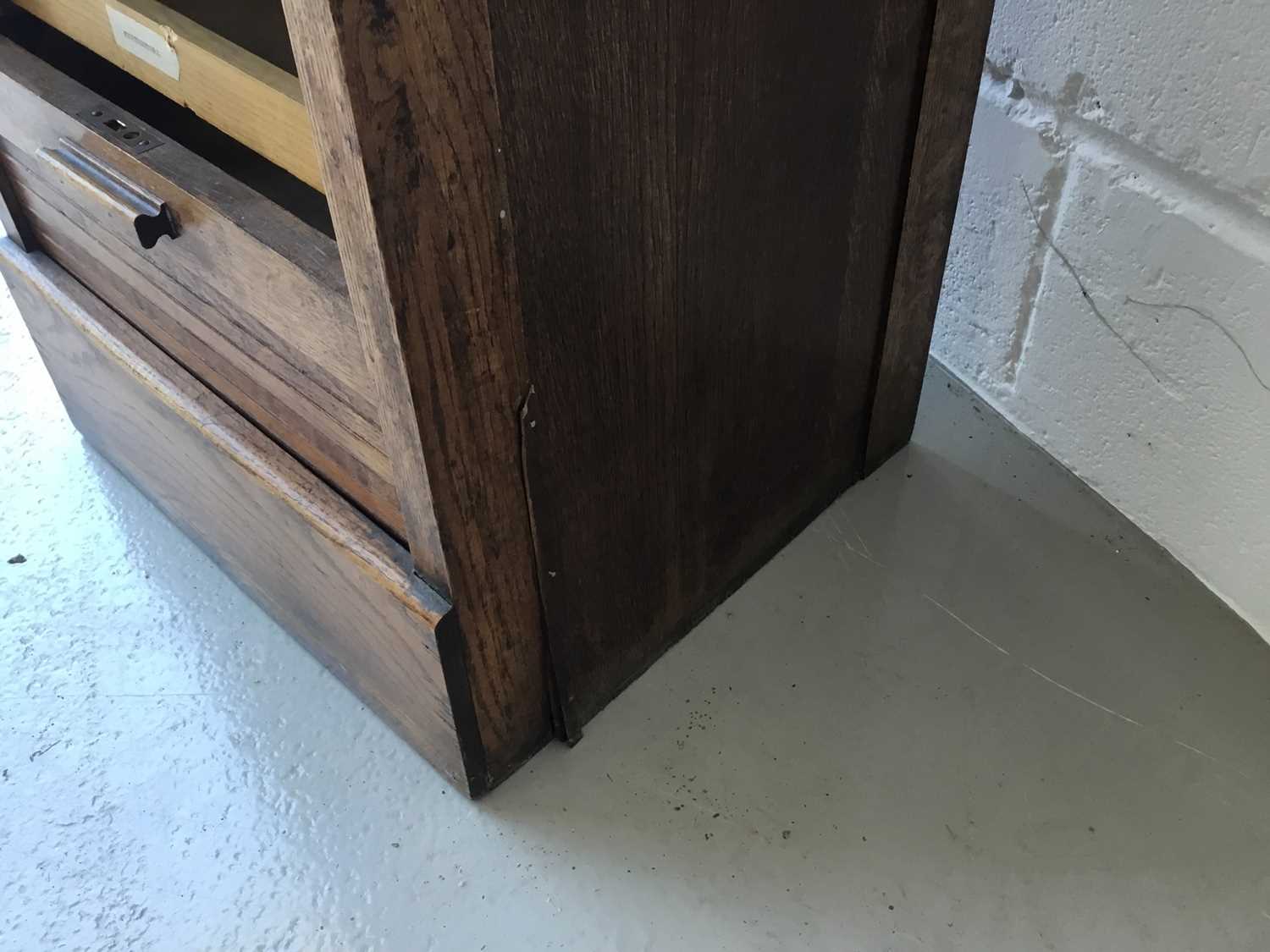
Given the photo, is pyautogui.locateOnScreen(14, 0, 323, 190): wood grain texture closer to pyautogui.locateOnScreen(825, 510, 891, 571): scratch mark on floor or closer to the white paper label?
the white paper label

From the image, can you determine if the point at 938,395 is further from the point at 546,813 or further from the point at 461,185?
the point at 461,185

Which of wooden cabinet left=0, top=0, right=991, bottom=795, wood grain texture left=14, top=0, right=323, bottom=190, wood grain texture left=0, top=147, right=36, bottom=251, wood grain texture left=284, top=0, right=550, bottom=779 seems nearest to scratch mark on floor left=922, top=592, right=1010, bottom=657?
wooden cabinet left=0, top=0, right=991, bottom=795

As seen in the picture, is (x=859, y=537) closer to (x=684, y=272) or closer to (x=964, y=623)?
(x=964, y=623)

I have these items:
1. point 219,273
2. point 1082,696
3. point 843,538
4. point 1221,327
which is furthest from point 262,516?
point 1221,327

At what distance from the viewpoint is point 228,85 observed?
0.66 metres

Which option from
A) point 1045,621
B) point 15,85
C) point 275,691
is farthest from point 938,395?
point 15,85

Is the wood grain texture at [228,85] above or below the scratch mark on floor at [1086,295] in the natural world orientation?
above

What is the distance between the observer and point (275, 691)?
37.3 inches

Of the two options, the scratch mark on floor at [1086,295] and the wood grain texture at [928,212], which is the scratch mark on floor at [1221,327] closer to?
the scratch mark on floor at [1086,295]

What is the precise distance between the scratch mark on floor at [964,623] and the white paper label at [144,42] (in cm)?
75

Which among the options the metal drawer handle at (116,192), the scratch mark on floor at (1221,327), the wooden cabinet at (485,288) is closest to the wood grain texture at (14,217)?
the wooden cabinet at (485,288)

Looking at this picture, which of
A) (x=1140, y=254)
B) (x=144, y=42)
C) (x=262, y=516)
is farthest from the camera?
(x=1140, y=254)

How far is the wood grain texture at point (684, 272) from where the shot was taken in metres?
0.63

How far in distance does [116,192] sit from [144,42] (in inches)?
4.0
